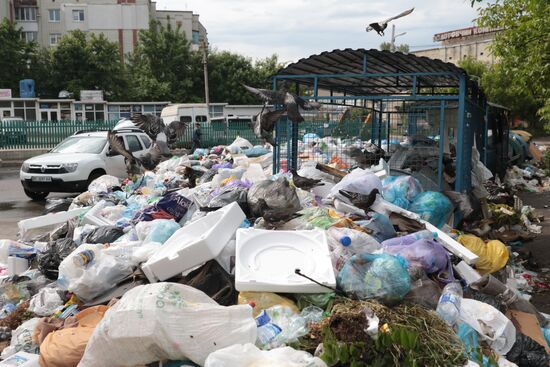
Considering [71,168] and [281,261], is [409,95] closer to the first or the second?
[281,261]

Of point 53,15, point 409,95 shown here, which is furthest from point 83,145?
point 53,15

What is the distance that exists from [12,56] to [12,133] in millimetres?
16303

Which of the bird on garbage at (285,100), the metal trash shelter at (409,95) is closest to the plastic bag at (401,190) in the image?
the metal trash shelter at (409,95)

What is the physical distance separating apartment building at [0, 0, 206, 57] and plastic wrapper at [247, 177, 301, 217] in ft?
154

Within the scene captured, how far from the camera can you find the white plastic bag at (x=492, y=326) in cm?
354

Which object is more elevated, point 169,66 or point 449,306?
point 169,66

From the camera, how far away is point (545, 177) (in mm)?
14219

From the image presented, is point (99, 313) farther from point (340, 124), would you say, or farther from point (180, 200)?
point (340, 124)

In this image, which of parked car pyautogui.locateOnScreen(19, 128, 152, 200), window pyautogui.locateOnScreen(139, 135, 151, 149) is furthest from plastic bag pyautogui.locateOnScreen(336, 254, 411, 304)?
window pyautogui.locateOnScreen(139, 135, 151, 149)

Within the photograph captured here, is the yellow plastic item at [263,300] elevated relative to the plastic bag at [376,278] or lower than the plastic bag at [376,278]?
lower

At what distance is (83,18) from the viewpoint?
49906 mm

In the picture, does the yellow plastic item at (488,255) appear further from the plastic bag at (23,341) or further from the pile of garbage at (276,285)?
the plastic bag at (23,341)

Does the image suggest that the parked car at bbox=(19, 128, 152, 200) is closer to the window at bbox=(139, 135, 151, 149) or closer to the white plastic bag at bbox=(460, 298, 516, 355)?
the window at bbox=(139, 135, 151, 149)

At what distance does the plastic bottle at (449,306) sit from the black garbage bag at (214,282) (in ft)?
4.43
